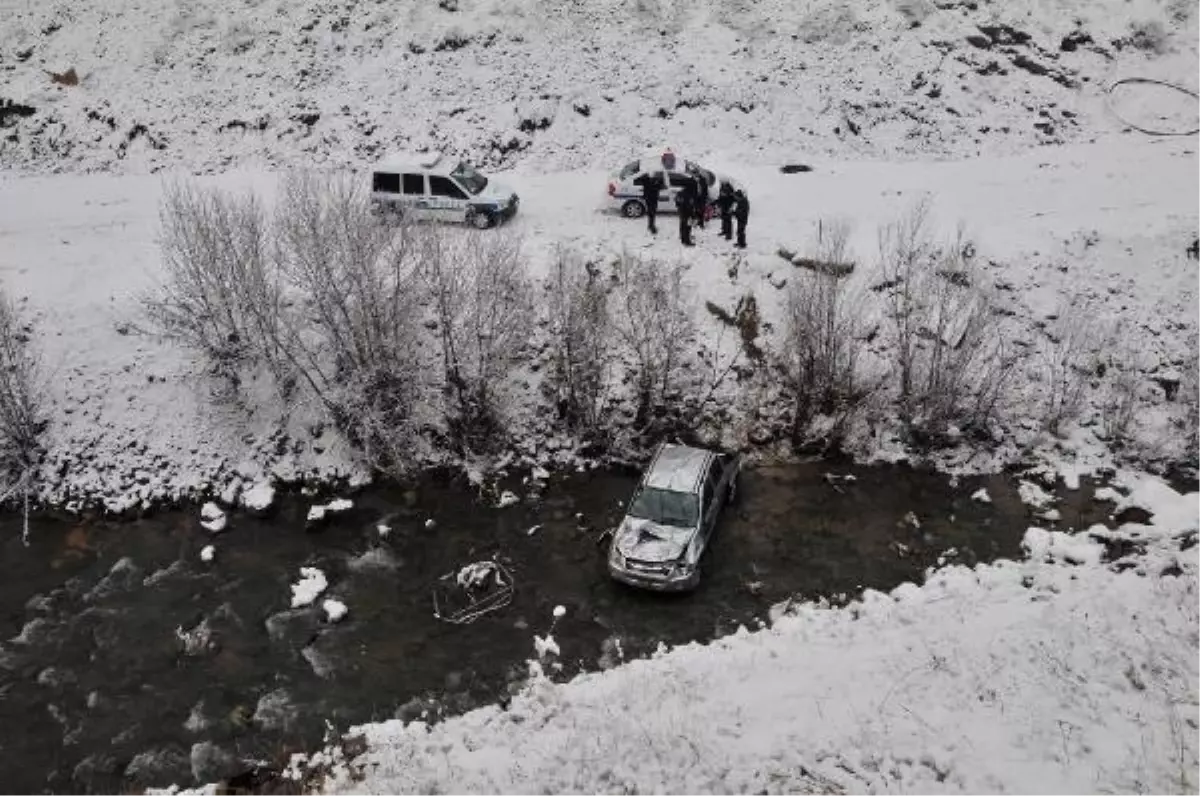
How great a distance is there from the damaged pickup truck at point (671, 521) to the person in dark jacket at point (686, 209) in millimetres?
6780

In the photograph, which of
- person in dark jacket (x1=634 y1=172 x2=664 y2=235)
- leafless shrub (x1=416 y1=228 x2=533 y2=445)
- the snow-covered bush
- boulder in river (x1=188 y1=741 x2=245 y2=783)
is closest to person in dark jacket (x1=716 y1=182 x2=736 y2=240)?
person in dark jacket (x1=634 y1=172 x2=664 y2=235)

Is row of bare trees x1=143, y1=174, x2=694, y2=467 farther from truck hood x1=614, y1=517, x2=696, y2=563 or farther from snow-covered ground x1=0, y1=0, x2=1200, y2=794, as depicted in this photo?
truck hood x1=614, y1=517, x2=696, y2=563

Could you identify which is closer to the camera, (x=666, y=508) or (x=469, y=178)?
(x=666, y=508)

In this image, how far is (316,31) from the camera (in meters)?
33.2

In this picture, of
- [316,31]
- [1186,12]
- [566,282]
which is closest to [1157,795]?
[566,282]

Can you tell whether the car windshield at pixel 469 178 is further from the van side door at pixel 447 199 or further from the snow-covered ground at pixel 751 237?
the snow-covered ground at pixel 751 237

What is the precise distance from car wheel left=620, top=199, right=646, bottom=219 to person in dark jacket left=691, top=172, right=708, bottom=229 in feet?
5.29

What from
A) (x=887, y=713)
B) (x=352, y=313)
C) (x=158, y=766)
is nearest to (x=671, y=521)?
(x=887, y=713)

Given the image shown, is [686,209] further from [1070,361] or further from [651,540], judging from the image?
[651,540]

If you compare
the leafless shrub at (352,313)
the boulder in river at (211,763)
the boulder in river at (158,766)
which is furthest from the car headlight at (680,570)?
the boulder in river at (158,766)

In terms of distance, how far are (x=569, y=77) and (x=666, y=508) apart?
18.6m

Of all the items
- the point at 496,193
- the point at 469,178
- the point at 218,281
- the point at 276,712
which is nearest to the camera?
the point at 276,712

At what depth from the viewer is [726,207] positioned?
22.8m

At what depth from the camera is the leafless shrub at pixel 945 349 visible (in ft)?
64.3
